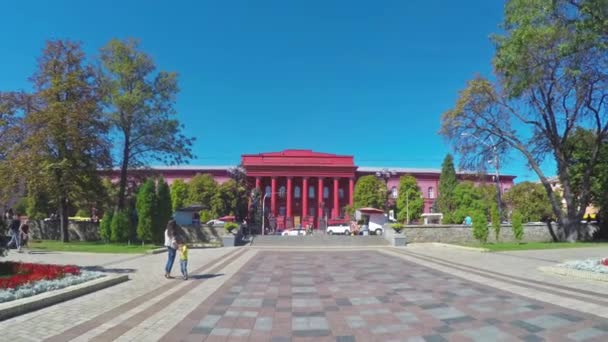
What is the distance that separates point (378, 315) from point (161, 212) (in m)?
24.3

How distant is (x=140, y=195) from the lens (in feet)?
90.9

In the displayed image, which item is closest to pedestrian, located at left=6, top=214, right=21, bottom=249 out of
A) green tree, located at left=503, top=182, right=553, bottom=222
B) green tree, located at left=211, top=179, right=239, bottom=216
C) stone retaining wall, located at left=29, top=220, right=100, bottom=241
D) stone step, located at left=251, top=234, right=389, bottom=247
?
stone retaining wall, located at left=29, top=220, right=100, bottom=241

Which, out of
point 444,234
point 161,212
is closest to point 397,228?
point 444,234

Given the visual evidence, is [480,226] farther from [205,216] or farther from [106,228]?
[205,216]

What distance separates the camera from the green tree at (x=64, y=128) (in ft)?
81.0

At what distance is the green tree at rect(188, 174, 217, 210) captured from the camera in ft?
197

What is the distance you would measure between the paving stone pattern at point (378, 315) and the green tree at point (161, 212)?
745 inches

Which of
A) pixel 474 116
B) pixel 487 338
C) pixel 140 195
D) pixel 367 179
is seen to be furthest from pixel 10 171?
pixel 367 179

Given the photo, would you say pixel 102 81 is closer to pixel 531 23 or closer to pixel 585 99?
pixel 531 23

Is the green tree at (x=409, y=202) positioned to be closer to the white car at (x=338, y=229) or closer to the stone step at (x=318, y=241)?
the white car at (x=338, y=229)

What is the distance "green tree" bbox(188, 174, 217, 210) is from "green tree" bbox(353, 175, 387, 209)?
74.7ft

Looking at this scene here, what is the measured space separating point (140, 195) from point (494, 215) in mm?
23453

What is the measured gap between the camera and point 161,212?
1120 inches

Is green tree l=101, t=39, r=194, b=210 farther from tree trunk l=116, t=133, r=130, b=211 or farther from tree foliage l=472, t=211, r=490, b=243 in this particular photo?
tree foliage l=472, t=211, r=490, b=243
